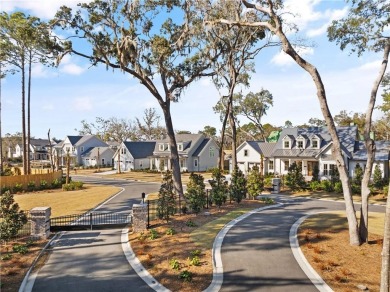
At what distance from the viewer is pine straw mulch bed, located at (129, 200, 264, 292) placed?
34.5 feet

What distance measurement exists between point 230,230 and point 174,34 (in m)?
14.8

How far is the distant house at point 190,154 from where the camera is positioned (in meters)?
53.5

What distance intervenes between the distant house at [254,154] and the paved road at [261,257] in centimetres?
2445

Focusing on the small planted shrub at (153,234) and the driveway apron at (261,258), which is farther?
the small planted shrub at (153,234)

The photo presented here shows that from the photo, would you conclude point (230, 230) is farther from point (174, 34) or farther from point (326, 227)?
point (174, 34)

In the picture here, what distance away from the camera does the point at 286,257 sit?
490 inches

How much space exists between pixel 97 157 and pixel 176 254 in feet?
194

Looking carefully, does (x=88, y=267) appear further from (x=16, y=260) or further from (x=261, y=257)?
(x=261, y=257)

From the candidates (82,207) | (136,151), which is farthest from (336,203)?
(136,151)

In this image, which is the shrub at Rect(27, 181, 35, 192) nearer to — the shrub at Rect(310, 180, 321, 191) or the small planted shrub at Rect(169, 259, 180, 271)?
the small planted shrub at Rect(169, 259, 180, 271)

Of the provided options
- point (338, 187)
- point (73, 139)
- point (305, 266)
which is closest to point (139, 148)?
point (73, 139)

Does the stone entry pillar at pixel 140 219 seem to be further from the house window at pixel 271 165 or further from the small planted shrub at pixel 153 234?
the house window at pixel 271 165

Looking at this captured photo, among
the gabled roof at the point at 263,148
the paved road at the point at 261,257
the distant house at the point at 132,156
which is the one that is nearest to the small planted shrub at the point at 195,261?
the paved road at the point at 261,257

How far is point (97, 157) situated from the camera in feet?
222
